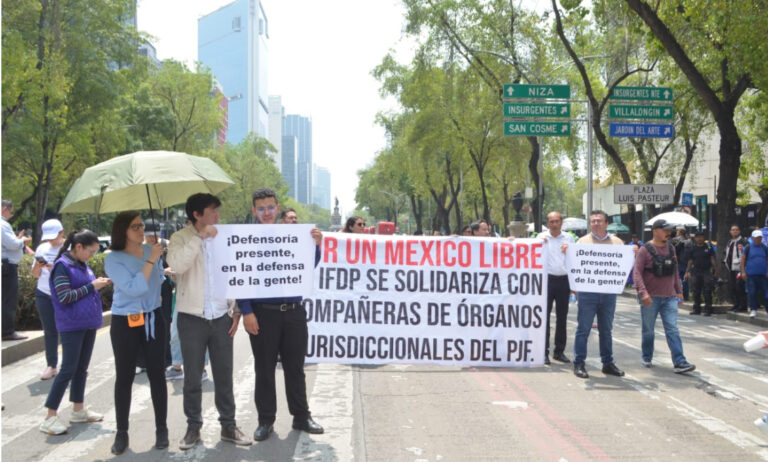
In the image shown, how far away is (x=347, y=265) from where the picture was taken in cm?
795

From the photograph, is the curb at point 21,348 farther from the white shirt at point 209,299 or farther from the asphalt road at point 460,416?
the white shirt at point 209,299

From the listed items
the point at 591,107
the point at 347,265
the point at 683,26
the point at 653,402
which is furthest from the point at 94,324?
the point at 591,107

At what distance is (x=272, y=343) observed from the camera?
5.99m

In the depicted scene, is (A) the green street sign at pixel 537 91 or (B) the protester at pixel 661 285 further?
(A) the green street sign at pixel 537 91

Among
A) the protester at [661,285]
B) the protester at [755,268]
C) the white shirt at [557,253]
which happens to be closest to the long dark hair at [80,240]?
the white shirt at [557,253]

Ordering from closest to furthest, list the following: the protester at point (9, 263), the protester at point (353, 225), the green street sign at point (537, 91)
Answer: the protester at point (9, 263) → the protester at point (353, 225) → the green street sign at point (537, 91)

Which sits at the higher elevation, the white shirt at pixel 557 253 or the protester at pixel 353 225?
the protester at pixel 353 225

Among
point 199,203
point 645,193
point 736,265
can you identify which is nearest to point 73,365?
point 199,203

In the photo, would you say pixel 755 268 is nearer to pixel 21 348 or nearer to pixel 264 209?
pixel 264 209

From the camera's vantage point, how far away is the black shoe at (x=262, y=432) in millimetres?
5977

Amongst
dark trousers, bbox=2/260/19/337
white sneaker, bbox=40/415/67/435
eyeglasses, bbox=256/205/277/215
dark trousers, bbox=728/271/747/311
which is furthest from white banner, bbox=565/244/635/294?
dark trousers, bbox=728/271/747/311

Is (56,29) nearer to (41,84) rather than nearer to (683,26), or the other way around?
(41,84)

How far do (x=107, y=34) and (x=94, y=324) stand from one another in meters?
29.5

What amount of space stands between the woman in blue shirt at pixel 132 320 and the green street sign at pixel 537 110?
17.8m
